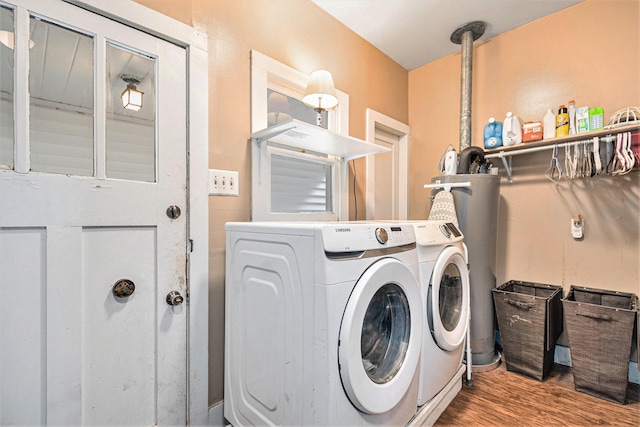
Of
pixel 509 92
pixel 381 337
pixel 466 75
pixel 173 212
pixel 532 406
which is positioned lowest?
pixel 532 406

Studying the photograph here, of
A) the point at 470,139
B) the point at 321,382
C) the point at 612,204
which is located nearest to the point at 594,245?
the point at 612,204

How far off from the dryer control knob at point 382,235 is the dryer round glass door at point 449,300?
43cm

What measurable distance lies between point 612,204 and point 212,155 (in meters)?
2.58

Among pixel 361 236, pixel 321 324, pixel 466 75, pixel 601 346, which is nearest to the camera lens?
pixel 321 324

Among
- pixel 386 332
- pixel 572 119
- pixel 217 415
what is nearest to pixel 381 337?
pixel 386 332

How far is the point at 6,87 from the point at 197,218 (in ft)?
2.59

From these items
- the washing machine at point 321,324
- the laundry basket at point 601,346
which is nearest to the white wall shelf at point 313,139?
the washing machine at point 321,324

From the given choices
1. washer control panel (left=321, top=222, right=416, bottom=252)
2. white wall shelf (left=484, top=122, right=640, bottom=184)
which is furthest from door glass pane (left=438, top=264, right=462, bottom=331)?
white wall shelf (left=484, top=122, right=640, bottom=184)

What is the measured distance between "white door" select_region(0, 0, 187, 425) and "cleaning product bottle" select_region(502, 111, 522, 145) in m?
2.25

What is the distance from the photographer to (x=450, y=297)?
171 cm

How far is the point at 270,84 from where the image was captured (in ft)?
6.16

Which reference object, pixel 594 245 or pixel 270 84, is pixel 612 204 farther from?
pixel 270 84

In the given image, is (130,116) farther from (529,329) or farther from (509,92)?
(509,92)

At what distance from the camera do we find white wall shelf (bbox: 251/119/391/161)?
1549 mm
